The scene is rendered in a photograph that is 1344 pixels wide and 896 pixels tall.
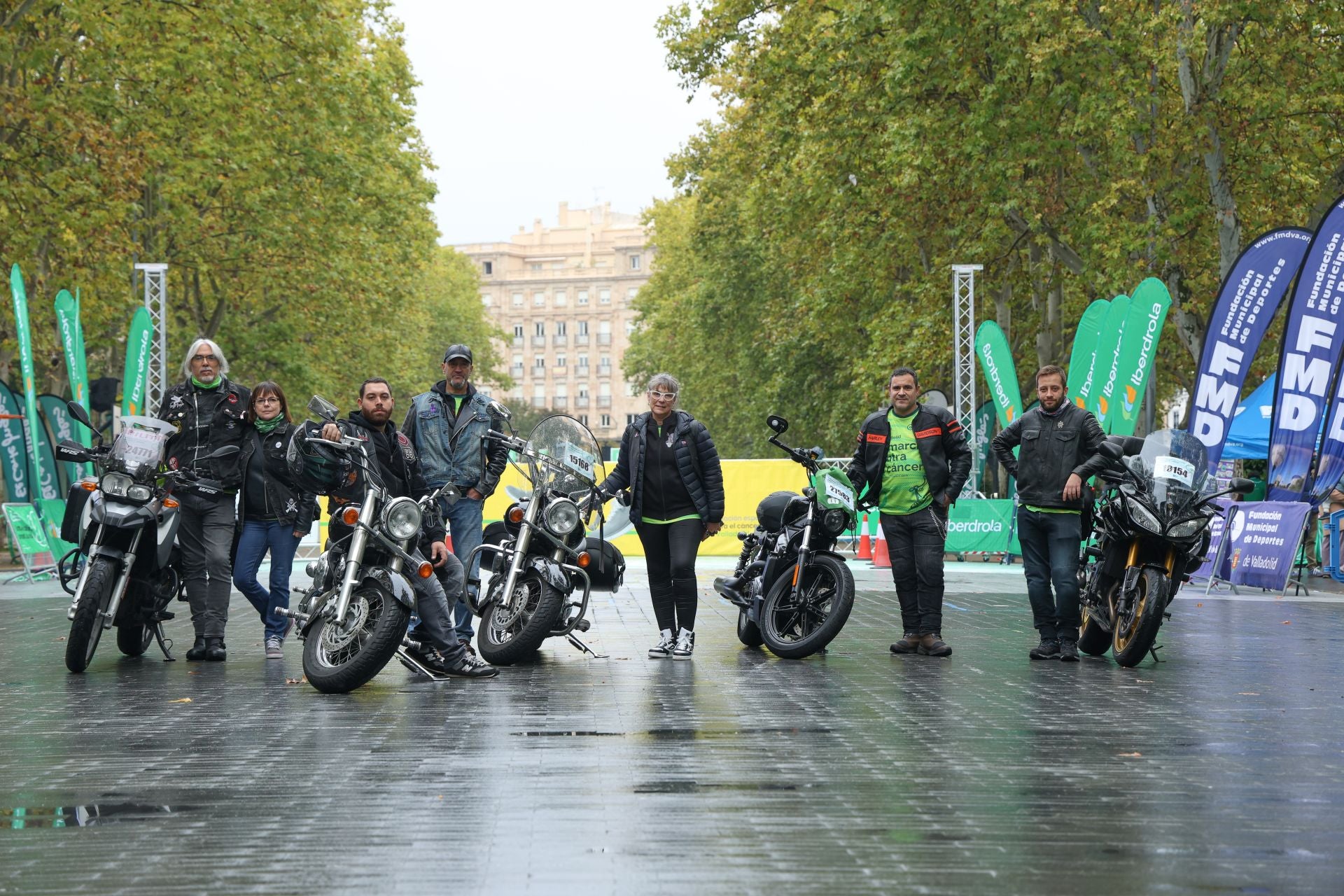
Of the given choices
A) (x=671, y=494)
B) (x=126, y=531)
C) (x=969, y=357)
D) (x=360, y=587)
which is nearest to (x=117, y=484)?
(x=126, y=531)

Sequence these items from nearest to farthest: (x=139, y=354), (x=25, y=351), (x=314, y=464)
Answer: (x=314, y=464), (x=25, y=351), (x=139, y=354)

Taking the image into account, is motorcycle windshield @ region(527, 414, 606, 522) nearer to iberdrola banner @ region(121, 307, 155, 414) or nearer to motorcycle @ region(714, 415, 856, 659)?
motorcycle @ region(714, 415, 856, 659)

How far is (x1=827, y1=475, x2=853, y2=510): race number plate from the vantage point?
11805 mm

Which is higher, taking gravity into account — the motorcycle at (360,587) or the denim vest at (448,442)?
the denim vest at (448,442)

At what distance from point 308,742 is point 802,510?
192 inches

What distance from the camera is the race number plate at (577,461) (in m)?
11.4

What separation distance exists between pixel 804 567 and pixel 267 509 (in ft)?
11.3

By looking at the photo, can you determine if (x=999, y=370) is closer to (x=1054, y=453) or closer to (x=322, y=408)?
(x=1054, y=453)

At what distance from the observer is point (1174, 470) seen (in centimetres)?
1137

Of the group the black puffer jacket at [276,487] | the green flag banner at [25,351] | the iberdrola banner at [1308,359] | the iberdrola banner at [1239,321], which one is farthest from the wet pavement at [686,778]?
the green flag banner at [25,351]

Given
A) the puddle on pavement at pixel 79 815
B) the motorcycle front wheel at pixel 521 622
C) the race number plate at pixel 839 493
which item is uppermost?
the race number plate at pixel 839 493

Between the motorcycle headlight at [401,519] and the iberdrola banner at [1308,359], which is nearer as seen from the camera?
the motorcycle headlight at [401,519]

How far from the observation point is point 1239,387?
2050 cm

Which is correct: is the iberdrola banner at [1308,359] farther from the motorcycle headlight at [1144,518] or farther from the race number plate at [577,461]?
the race number plate at [577,461]
